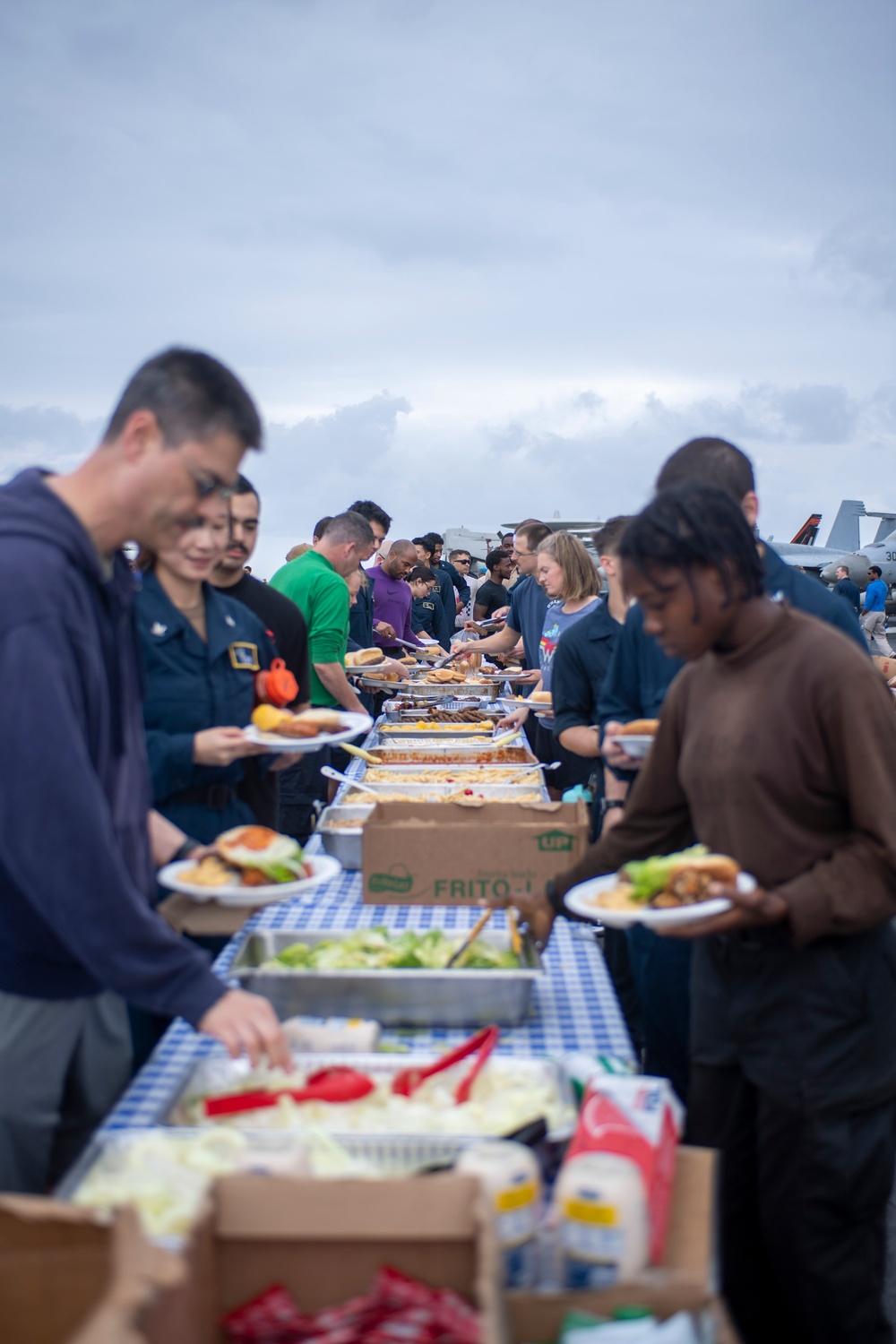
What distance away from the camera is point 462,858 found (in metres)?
2.55

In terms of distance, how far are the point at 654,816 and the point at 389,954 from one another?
1.99 ft

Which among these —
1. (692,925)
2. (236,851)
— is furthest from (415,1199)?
(236,851)

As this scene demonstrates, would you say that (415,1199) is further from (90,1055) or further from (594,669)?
(594,669)

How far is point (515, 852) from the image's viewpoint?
255cm

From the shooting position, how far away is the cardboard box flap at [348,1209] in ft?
3.25

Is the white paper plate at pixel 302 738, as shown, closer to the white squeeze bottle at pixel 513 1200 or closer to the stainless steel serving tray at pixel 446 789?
the stainless steel serving tray at pixel 446 789

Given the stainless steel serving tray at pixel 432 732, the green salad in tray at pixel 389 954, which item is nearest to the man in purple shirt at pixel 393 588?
the stainless steel serving tray at pixel 432 732

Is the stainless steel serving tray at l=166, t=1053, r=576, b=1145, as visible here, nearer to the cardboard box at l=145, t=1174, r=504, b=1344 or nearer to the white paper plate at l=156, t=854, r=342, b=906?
the white paper plate at l=156, t=854, r=342, b=906

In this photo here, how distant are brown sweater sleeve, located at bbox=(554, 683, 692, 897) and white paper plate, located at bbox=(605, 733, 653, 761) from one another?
15.6 inches

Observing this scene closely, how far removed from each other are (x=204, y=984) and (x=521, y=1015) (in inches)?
28.1

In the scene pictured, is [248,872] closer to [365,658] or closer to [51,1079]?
[51,1079]

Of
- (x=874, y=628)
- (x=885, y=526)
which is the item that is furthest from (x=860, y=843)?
(x=885, y=526)

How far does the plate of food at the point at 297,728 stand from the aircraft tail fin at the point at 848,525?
157ft

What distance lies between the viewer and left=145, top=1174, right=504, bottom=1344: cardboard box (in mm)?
991
